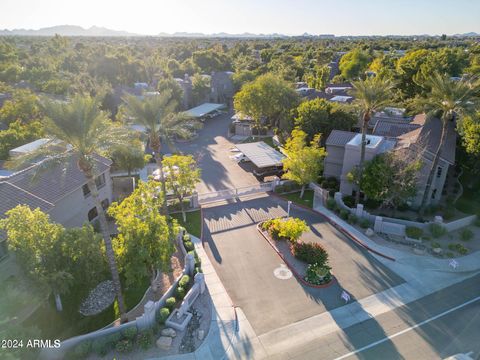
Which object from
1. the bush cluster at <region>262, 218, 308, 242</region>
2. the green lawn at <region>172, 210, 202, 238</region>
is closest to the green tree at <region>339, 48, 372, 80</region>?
the green lawn at <region>172, 210, 202, 238</region>

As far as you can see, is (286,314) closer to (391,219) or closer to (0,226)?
(391,219)

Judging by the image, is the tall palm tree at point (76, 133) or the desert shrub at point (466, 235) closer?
the tall palm tree at point (76, 133)

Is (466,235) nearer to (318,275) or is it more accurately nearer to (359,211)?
(359,211)

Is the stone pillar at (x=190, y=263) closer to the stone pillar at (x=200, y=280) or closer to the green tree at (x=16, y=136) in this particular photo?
the stone pillar at (x=200, y=280)

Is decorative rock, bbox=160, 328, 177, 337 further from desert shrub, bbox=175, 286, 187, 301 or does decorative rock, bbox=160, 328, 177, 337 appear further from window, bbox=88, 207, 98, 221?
window, bbox=88, 207, 98, 221

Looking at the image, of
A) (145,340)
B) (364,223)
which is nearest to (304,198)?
(364,223)

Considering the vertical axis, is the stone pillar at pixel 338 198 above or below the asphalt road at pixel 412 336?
above

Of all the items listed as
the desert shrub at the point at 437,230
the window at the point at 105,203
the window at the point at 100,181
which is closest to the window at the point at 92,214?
the window at the point at 105,203

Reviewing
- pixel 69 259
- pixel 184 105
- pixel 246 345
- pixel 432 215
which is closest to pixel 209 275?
pixel 246 345
